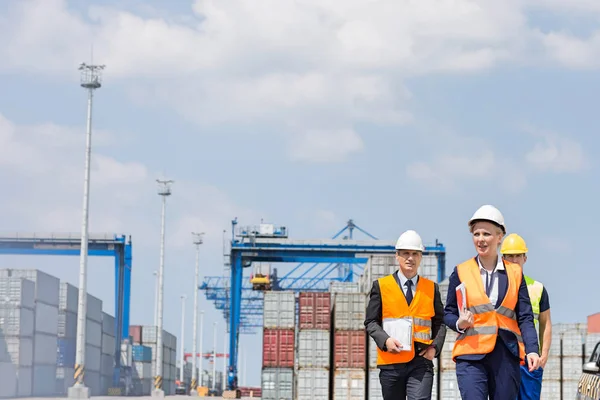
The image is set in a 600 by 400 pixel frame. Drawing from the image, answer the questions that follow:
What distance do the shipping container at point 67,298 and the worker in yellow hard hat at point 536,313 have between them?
191ft

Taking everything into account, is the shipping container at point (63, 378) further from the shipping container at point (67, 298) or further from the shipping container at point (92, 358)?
the shipping container at point (67, 298)

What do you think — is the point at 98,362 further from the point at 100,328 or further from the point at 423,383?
the point at 423,383

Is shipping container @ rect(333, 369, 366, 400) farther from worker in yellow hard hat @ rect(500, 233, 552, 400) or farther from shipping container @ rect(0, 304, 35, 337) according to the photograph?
worker in yellow hard hat @ rect(500, 233, 552, 400)

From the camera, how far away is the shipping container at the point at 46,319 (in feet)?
200

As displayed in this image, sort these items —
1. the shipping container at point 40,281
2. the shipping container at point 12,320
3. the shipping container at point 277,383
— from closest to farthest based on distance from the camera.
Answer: the shipping container at point 277,383 < the shipping container at point 12,320 < the shipping container at point 40,281

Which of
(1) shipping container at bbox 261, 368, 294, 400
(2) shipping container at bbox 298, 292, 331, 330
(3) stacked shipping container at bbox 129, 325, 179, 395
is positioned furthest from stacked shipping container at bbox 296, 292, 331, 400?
(3) stacked shipping container at bbox 129, 325, 179, 395

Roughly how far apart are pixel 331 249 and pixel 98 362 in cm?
1907

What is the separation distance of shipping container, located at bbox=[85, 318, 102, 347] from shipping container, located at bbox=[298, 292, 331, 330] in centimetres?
3090

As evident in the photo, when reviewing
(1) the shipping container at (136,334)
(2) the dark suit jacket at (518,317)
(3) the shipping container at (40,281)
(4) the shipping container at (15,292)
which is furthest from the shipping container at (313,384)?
(1) the shipping container at (136,334)

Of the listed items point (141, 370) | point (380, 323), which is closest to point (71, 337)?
point (141, 370)

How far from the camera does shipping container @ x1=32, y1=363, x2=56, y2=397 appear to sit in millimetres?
61781

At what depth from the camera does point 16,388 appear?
59.9m

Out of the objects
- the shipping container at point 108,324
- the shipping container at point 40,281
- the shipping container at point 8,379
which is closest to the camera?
the shipping container at point 8,379

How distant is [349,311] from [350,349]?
1.29m
